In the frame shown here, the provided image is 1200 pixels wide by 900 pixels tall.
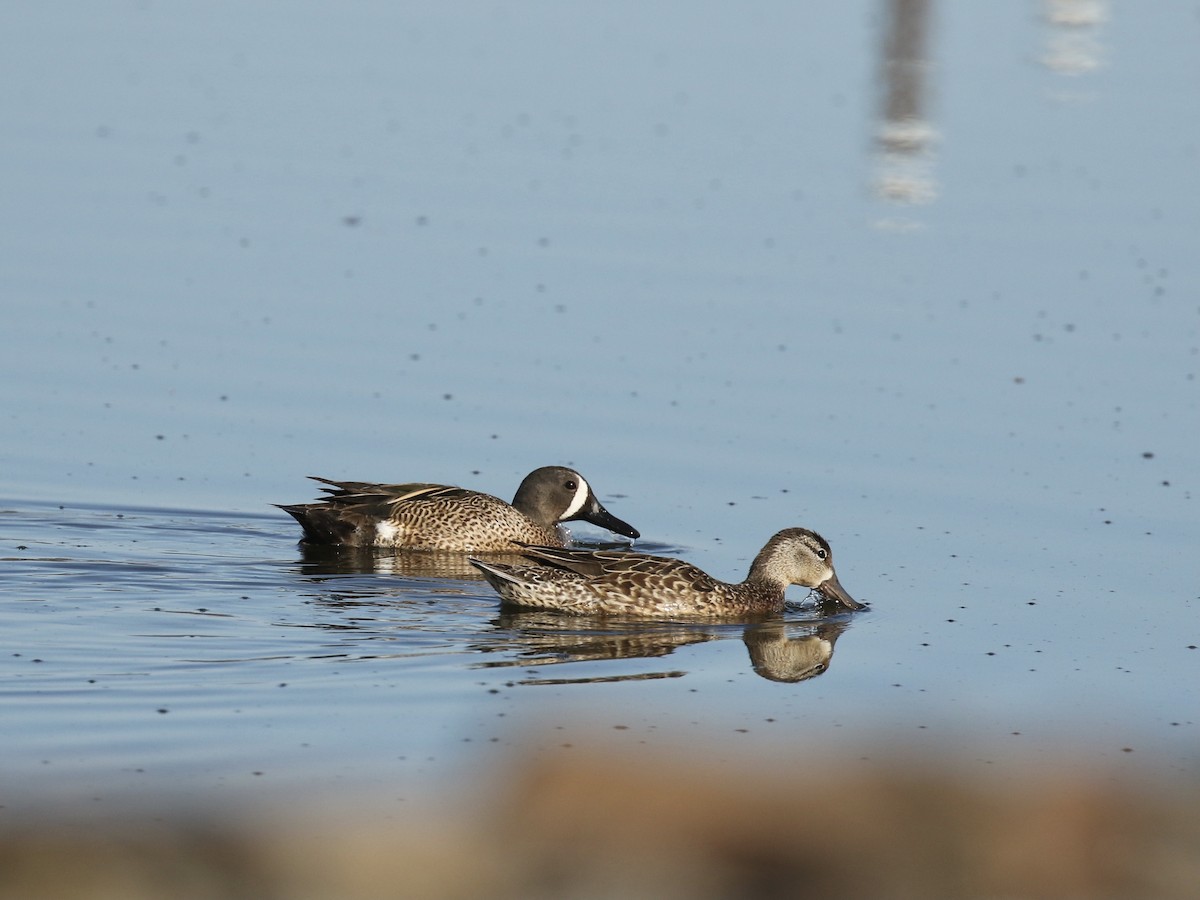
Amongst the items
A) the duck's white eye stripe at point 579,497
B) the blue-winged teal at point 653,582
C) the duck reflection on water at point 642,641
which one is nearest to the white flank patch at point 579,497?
the duck's white eye stripe at point 579,497

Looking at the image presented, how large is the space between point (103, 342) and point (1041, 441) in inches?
266

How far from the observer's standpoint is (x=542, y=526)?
1273cm

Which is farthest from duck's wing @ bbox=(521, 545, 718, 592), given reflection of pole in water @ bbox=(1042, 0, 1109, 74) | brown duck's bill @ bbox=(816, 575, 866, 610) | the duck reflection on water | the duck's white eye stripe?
reflection of pole in water @ bbox=(1042, 0, 1109, 74)

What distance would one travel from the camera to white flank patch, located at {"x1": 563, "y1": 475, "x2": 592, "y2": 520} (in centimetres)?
1252

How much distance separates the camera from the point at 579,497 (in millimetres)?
12555

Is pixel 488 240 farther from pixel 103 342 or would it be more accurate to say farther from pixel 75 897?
pixel 75 897

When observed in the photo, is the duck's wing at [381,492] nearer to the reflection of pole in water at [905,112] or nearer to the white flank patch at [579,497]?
the white flank patch at [579,497]

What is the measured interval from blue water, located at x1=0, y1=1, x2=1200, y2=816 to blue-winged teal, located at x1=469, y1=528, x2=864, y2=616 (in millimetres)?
199

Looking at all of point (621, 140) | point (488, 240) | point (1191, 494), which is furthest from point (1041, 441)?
point (621, 140)

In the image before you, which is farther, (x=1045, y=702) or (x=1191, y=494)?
(x=1191, y=494)

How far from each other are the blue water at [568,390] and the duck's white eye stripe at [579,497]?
0.38m

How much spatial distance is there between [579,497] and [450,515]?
0.81 m

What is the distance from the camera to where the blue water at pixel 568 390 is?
29.8ft

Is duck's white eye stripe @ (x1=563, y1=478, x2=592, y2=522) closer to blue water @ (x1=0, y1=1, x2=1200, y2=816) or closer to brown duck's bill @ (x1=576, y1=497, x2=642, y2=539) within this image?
brown duck's bill @ (x1=576, y1=497, x2=642, y2=539)
